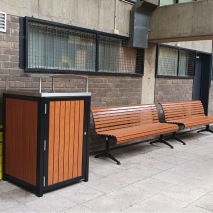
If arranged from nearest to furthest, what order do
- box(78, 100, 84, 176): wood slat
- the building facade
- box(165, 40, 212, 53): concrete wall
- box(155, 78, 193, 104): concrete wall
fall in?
box(78, 100, 84, 176): wood slat < the building facade < box(155, 78, 193, 104): concrete wall < box(165, 40, 212, 53): concrete wall

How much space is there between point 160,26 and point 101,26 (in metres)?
1.44

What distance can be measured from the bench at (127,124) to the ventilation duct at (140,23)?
1.45m

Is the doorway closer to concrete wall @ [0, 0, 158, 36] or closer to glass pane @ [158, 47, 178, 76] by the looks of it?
glass pane @ [158, 47, 178, 76]

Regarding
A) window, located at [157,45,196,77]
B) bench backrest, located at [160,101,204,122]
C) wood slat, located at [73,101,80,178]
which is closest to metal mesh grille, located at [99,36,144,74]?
window, located at [157,45,196,77]

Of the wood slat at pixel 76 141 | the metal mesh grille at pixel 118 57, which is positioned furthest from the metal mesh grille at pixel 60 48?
the wood slat at pixel 76 141

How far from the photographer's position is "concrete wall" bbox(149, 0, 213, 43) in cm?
615

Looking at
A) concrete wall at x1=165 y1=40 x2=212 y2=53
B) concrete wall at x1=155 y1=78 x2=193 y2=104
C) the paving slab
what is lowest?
the paving slab

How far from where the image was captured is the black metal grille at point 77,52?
5199 millimetres

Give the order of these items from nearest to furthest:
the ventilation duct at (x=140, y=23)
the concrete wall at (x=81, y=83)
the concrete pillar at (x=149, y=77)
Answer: the concrete wall at (x=81, y=83)
the ventilation duct at (x=140, y=23)
the concrete pillar at (x=149, y=77)

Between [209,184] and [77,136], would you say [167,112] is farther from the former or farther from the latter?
[77,136]

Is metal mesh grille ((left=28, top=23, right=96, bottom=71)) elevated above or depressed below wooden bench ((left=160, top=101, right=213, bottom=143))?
above

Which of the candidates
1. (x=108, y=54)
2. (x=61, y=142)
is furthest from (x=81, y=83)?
(x=61, y=142)

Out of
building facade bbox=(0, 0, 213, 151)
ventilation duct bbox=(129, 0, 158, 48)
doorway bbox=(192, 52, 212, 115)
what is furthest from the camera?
doorway bbox=(192, 52, 212, 115)

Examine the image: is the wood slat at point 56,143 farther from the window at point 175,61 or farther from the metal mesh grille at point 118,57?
the window at point 175,61
